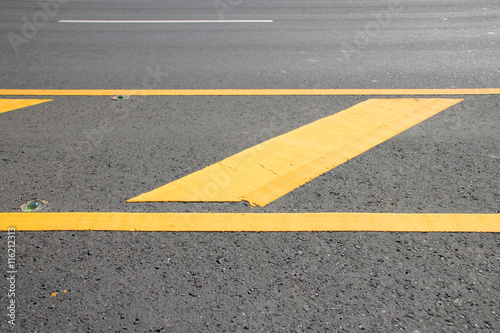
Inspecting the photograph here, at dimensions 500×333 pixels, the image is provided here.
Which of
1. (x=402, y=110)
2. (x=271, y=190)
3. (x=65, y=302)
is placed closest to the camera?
(x=65, y=302)

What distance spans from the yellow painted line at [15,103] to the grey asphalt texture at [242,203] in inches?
7.0

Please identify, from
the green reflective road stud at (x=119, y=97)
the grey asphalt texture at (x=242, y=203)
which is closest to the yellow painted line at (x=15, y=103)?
the grey asphalt texture at (x=242, y=203)

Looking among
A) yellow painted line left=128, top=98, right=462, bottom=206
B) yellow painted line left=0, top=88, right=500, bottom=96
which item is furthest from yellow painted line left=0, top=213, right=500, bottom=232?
yellow painted line left=0, top=88, right=500, bottom=96

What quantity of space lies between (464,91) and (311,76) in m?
1.83

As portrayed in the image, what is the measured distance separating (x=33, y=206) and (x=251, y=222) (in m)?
1.62

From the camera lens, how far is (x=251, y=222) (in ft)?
9.77

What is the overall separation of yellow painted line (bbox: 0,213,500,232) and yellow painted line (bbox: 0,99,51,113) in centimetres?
229

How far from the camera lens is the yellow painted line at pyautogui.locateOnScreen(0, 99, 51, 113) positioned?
4.88 metres

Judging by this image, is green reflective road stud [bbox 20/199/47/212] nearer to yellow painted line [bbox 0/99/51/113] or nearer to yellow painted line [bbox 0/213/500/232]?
yellow painted line [bbox 0/213/500/232]

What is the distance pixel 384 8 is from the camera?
9.28 meters

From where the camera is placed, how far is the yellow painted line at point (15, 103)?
4883 millimetres

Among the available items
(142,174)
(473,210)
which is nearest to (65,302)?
(142,174)

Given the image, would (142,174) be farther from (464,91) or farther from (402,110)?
(464,91)

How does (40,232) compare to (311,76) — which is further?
(311,76)
